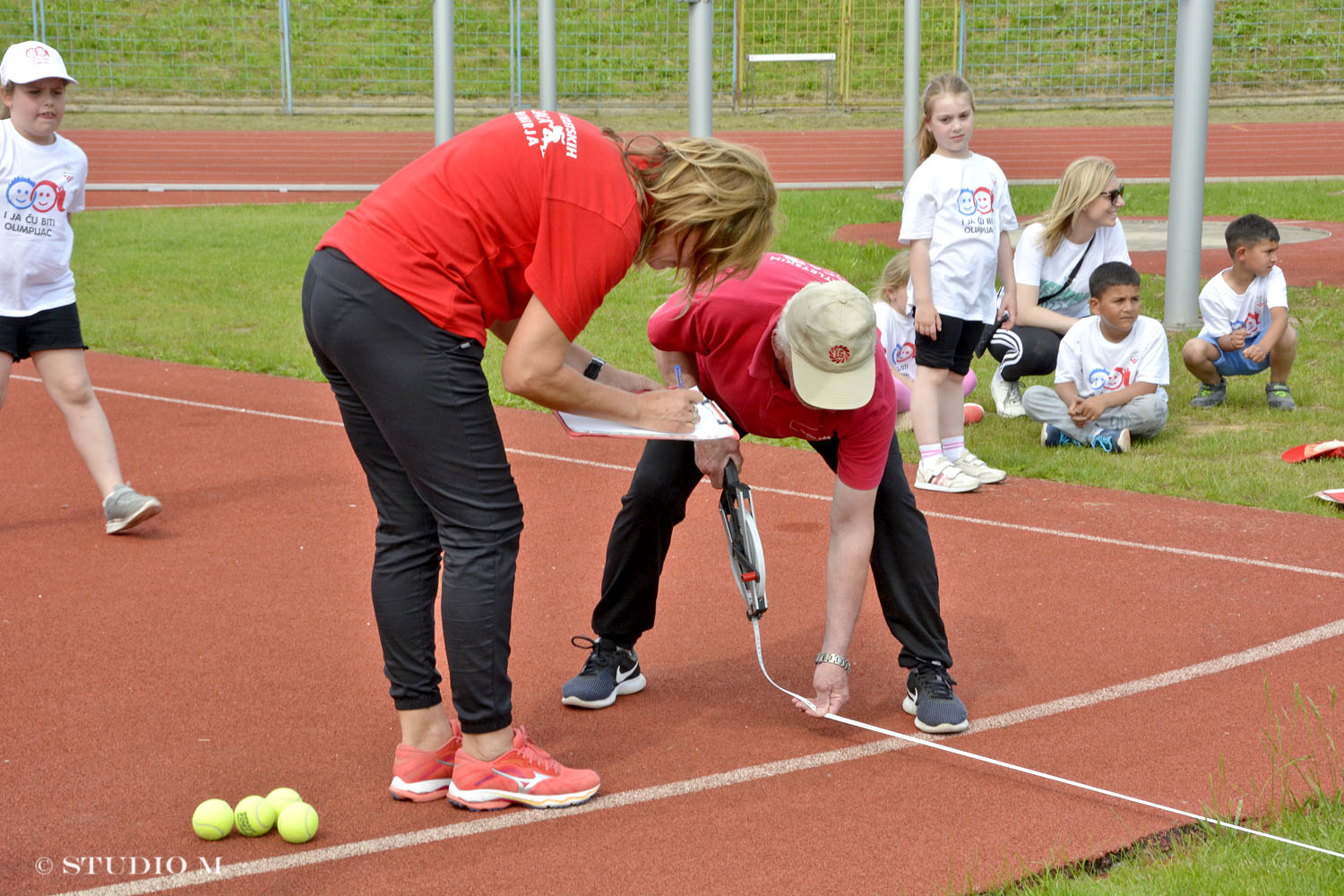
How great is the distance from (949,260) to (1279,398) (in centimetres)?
286

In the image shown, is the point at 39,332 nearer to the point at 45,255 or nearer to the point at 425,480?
the point at 45,255

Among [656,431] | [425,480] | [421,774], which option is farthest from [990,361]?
[425,480]

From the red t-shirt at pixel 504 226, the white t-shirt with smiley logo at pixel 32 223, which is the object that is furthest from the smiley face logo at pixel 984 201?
the white t-shirt with smiley logo at pixel 32 223

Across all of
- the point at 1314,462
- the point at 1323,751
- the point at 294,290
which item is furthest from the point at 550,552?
the point at 294,290

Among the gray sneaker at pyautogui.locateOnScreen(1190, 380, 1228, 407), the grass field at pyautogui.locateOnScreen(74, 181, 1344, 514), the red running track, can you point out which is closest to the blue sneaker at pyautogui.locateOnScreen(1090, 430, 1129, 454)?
the grass field at pyautogui.locateOnScreen(74, 181, 1344, 514)

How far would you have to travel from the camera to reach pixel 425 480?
3.35m

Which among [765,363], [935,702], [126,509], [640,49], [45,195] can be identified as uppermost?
[640,49]

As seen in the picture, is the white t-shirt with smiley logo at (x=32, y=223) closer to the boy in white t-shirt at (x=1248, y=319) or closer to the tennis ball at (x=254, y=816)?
the tennis ball at (x=254, y=816)

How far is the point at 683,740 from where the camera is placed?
13.3 ft

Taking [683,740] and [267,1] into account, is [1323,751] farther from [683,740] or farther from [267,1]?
[267,1]

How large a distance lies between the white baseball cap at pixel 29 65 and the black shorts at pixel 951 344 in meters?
3.95

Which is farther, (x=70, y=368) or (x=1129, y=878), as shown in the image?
(x=70, y=368)

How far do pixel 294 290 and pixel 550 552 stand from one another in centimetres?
783

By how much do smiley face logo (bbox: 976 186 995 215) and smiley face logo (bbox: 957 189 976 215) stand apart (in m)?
0.02
